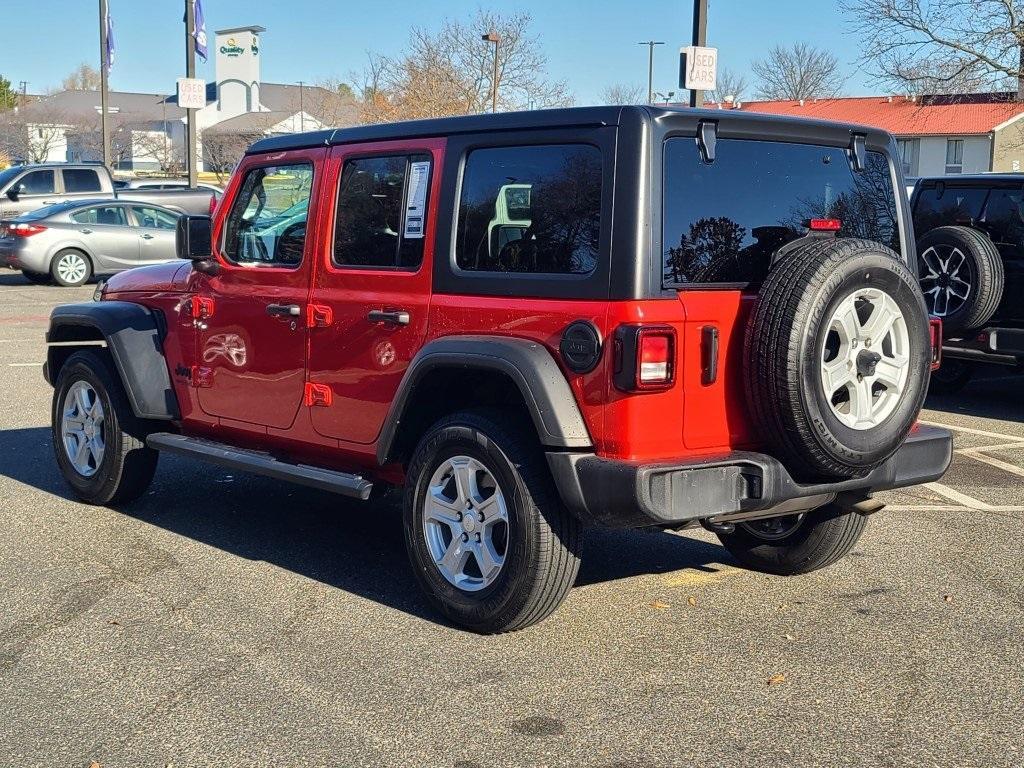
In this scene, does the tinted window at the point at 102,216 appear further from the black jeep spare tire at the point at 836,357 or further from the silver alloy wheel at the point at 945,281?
the black jeep spare tire at the point at 836,357

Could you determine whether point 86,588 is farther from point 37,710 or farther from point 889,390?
point 889,390

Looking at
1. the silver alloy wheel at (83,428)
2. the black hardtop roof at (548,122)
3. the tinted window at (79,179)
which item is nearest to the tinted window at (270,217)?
the black hardtop roof at (548,122)

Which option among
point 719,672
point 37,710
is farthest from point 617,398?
point 37,710

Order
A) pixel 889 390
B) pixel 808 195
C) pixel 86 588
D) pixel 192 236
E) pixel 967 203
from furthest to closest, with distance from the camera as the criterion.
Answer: pixel 967 203 → pixel 192 236 → pixel 86 588 → pixel 808 195 → pixel 889 390

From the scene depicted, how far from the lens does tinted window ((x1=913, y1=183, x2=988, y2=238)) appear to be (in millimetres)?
10125

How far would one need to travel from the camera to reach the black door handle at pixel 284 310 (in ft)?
18.5

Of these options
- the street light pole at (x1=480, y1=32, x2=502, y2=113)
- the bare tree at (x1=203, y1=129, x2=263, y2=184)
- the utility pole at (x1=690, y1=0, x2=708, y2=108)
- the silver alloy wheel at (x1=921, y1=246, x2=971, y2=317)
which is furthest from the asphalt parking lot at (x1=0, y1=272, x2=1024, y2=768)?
the bare tree at (x1=203, y1=129, x2=263, y2=184)

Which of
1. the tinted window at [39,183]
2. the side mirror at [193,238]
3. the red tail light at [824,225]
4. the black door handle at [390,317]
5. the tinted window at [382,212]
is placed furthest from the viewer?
the tinted window at [39,183]

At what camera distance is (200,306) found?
6234mm

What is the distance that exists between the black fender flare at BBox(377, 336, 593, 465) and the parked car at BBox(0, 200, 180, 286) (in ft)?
56.0

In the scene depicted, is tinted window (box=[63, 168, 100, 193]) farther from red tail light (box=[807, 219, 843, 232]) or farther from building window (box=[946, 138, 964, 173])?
building window (box=[946, 138, 964, 173])

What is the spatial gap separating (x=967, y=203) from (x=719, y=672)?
682 centimetres

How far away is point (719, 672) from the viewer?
4.49 m

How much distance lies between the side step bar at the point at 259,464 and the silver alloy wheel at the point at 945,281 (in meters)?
5.68
